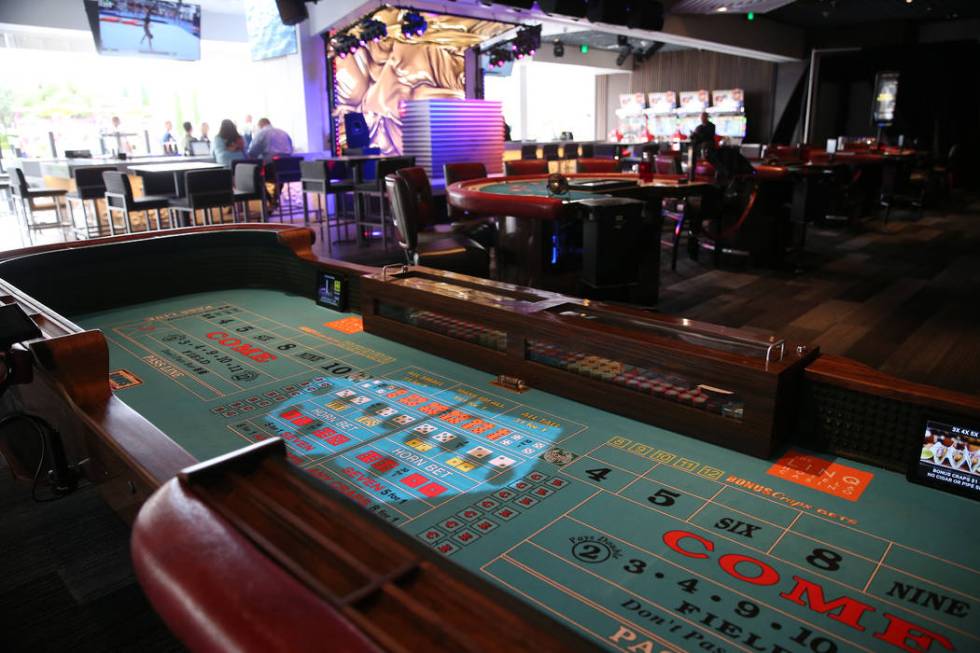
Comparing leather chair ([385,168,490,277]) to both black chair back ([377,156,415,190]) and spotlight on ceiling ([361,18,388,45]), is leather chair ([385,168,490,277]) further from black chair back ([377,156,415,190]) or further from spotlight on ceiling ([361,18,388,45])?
spotlight on ceiling ([361,18,388,45])

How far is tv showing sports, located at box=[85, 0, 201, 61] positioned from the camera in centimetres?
959

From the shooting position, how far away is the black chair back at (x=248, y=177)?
7408 millimetres

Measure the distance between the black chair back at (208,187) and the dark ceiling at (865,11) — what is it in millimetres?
10708

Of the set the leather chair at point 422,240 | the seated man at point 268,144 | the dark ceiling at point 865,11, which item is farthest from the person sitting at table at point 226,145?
the dark ceiling at point 865,11

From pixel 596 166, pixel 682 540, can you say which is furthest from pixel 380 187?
pixel 682 540

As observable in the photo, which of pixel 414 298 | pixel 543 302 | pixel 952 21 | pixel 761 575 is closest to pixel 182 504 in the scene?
pixel 761 575

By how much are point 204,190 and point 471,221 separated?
322 centimetres

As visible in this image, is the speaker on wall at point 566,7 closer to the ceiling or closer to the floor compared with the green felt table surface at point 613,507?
closer to the ceiling

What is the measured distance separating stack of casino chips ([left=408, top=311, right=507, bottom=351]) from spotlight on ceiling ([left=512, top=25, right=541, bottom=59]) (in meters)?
9.45

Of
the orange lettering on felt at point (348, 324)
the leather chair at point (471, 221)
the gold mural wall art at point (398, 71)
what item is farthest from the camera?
the gold mural wall art at point (398, 71)

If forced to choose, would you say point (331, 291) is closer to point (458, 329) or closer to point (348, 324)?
point (348, 324)

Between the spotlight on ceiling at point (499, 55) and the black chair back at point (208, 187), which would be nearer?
the black chair back at point (208, 187)

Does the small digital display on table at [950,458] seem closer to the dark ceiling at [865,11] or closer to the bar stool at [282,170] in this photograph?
the bar stool at [282,170]

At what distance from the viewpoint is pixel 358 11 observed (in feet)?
28.4
